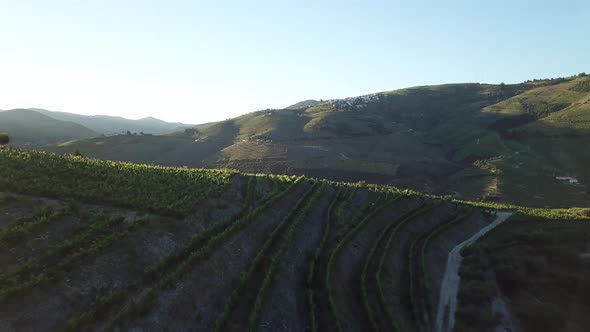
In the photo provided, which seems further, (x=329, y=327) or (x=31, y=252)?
(x=329, y=327)

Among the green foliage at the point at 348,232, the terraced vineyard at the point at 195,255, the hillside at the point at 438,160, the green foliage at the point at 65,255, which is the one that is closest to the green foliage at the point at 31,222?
the terraced vineyard at the point at 195,255

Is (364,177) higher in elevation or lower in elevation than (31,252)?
lower

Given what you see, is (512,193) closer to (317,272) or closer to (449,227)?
(449,227)

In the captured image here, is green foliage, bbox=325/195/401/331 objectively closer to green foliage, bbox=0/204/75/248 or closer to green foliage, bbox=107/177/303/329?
green foliage, bbox=107/177/303/329

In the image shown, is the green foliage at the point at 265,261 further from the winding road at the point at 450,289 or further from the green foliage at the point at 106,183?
the winding road at the point at 450,289

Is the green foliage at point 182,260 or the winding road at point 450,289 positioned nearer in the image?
the green foliage at point 182,260

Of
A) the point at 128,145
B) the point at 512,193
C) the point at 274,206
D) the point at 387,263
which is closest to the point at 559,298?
the point at 387,263

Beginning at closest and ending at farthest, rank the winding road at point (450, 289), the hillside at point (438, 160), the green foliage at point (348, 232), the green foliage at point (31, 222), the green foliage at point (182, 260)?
the green foliage at point (182, 260) → the green foliage at point (31, 222) → the green foliage at point (348, 232) → the winding road at point (450, 289) → the hillside at point (438, 160)
